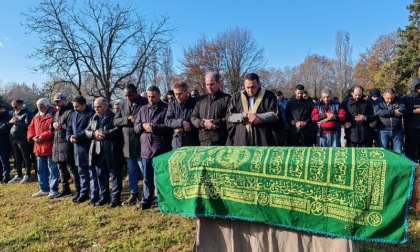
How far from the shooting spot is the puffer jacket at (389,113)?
659cm

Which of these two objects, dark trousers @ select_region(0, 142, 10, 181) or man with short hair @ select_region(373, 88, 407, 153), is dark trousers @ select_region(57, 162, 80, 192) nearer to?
dark trousers @ select_region(0, 142, 10, 181)

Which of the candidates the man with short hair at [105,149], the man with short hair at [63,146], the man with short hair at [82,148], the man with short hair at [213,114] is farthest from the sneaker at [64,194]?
the man with short hair at [213,114]

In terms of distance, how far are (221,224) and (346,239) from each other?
1190mm

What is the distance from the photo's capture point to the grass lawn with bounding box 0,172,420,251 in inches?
156

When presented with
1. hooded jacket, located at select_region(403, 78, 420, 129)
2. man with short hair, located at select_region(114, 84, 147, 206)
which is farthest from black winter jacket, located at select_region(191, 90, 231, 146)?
hooded jacket, located at select_region(403, 78, 420, 129)

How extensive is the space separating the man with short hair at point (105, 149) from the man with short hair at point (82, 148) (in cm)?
17

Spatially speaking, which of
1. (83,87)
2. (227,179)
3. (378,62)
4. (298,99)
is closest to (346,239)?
(227,179)

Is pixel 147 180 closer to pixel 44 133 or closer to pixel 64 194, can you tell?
pixel 64 194

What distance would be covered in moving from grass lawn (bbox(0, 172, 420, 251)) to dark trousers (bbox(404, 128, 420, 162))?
3.26 m

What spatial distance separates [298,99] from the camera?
21.3 ft

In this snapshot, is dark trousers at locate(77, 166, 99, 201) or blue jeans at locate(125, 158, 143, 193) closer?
blue jeans at locate(125, 158, 143, 193)

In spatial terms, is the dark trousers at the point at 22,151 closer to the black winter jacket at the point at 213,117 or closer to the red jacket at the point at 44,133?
the red jacket at the point at 44,133

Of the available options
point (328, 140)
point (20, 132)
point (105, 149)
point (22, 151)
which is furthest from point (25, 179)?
point (328, 140)

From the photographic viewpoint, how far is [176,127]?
5008 mm
